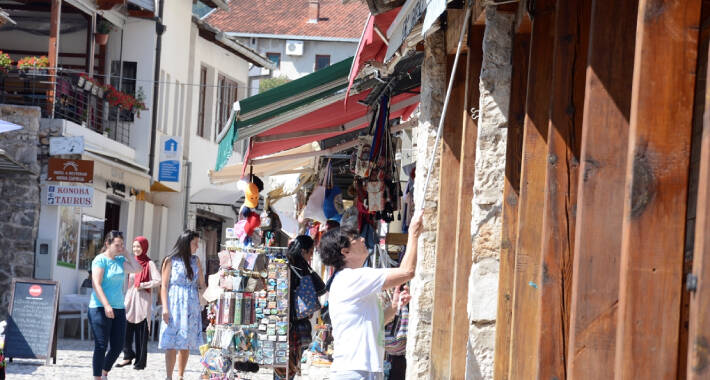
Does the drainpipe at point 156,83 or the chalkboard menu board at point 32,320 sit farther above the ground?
the drainpipe at point 156,83

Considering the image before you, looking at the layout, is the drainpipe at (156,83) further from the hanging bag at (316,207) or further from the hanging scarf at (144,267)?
the hanging bag at (316,207)

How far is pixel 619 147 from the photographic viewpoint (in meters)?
3.81

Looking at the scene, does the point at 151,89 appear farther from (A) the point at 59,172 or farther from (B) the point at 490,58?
(B) the point at 490,58

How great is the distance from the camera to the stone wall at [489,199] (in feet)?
18.2

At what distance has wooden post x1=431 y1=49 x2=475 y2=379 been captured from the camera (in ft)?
21.6

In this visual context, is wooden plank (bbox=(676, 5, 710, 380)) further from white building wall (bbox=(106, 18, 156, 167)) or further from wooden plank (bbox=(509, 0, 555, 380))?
white building wall (bbox=(106, 18, 156, 167))

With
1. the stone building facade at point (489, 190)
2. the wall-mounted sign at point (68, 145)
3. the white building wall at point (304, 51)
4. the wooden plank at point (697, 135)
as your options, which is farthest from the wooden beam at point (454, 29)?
the white building wall at point (304, 51)

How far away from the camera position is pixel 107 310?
11.3 meters

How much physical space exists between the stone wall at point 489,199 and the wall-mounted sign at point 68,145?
1650 centimetres

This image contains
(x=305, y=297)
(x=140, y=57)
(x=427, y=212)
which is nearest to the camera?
(x=427, y=212)

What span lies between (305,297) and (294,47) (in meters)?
50.3

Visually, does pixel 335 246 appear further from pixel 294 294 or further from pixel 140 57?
pixel 140 57

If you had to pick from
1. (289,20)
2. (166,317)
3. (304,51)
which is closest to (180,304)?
(166,317)

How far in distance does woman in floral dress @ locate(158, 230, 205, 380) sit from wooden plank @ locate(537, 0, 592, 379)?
769cm
